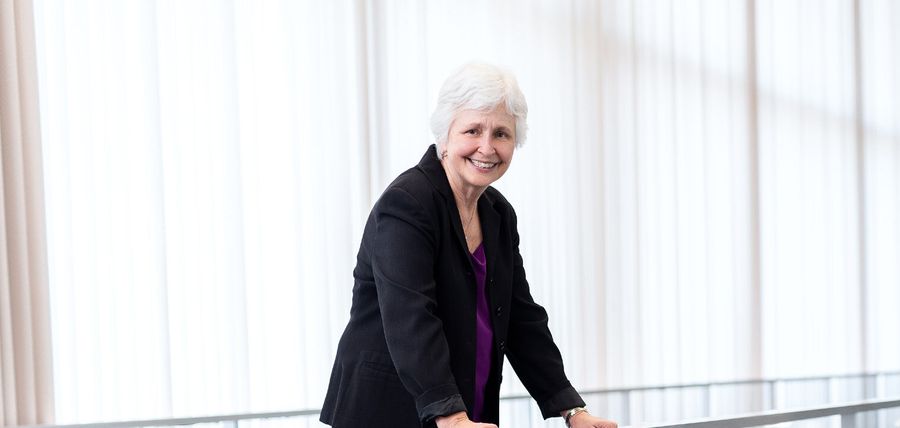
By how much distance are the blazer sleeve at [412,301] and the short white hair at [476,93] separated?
0.63 feet

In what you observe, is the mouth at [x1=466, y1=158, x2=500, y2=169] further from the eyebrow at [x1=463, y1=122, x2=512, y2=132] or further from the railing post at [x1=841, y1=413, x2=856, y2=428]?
the railing post at [x1=841, y1=413, x2=856, y2=428]

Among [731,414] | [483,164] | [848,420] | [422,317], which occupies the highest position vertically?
[483,164]

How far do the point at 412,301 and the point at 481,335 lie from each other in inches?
11.4

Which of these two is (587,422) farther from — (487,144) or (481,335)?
(487,144)

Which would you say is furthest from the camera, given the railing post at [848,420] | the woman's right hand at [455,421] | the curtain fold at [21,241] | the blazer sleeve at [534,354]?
the curtain fold at [21,241]

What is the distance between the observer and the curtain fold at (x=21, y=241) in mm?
3402

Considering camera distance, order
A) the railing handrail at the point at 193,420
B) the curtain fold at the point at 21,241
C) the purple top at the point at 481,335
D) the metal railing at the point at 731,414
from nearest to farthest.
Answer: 1. the purple top at the point at 481,335
2. the metal railing at the point at 731,414
3. the railing handrail at the point at 193,420
4. the curtain fold at the point at 21,241

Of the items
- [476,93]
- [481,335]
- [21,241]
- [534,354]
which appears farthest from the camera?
[21,241]

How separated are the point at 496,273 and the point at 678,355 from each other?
359 cm

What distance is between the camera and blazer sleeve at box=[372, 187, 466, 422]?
1.92 metres

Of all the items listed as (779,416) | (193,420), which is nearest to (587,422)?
(779,416)

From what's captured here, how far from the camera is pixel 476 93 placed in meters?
2.03

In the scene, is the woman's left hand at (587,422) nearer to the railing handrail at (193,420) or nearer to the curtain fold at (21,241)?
the railing handrail at (193,420)

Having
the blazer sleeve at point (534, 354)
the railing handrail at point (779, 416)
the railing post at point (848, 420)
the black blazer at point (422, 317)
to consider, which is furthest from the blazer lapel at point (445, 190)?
the railing post at point (848, 420)
